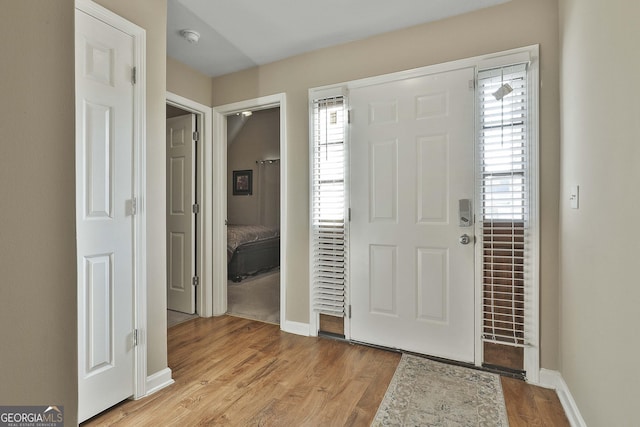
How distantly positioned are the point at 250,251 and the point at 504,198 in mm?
3897

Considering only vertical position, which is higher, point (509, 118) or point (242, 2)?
point (242, 2)

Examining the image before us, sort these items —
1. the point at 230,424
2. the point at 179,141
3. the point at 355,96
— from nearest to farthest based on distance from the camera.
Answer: the point at 230,424 → the point at 355,96 → the point at 179,141

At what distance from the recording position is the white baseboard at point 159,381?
Result: 1.98 metres

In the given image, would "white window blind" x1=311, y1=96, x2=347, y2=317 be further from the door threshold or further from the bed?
the bed

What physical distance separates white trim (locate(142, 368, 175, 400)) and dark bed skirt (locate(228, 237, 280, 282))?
2827 millimetres

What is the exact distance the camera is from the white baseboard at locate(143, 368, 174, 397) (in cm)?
198

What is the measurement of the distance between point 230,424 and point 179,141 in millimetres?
2779

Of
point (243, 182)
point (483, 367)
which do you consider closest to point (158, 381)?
point (483, 367)

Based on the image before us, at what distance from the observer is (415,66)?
2.48m

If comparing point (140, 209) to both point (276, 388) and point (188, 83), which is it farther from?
point (188, 83)

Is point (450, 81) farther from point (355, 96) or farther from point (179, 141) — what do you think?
point (179, 141)

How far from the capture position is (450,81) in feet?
7.70

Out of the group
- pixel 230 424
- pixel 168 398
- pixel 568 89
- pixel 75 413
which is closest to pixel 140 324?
pixel 168 398

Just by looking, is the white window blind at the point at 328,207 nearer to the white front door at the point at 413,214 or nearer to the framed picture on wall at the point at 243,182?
the white front door at the point at 413,214
